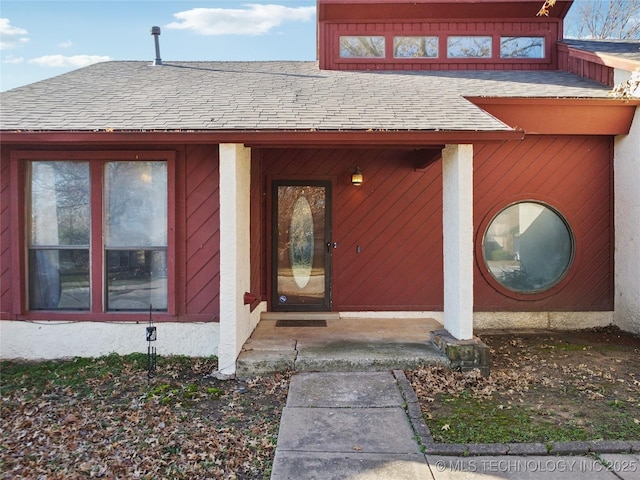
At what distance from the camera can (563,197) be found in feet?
22.4

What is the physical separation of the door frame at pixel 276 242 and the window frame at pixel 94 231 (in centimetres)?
184

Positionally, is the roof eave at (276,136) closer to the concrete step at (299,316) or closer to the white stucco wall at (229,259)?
the white stucco wall at (229,259)

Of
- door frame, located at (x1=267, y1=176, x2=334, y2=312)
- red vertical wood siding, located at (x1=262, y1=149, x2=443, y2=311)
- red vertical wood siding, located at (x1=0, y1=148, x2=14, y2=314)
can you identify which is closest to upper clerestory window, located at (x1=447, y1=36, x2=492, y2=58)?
red vertical wood siding, located at (x1=262, y1=149, x2=443, y2=311)

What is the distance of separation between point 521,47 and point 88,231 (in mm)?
7941

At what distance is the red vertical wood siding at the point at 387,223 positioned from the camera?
6.82 metres

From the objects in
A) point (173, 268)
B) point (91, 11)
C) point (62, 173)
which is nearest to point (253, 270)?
point (173, 268)

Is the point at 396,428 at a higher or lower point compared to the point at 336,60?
lower

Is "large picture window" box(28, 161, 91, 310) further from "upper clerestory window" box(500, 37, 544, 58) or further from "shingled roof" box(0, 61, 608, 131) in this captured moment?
"upper clerestory window" box(500, 37, 544, 58)

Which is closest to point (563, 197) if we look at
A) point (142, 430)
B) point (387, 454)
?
point (387, 454)

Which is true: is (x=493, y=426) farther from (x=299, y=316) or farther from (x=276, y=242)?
(x=276, y=242)

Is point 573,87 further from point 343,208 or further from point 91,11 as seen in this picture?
point 91,11

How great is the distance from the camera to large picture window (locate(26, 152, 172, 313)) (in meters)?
5.38

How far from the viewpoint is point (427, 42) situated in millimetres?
8133

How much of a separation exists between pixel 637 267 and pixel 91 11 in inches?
444
